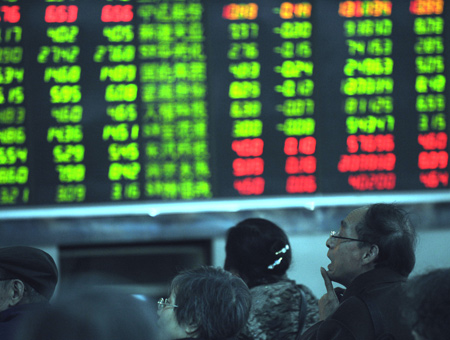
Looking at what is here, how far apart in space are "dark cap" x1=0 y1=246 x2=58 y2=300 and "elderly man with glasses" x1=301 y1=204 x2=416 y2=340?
598mm

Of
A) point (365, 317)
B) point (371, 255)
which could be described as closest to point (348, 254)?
point (371, 255)

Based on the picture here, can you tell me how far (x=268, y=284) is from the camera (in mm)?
1902

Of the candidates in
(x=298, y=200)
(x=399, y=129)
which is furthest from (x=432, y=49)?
(x=298, y=200)

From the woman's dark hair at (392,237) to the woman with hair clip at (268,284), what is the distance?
12.8 inches

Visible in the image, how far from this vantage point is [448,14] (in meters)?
3.40

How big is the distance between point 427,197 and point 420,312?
236cm

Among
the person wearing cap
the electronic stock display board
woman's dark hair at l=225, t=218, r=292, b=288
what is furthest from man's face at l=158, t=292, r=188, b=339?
the electronic stock display board

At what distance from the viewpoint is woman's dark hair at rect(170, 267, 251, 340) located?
134cm

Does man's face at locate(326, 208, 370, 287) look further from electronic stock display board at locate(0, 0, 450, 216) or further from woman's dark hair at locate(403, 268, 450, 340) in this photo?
electronic stock display board at locate(0, 0, 450, 216)

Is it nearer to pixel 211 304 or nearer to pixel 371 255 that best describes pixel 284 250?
pixel 371 255

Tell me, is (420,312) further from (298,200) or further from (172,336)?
(298,200)

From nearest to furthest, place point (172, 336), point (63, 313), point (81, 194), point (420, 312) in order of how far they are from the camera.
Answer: point (63, 313)
point (420, 312)
point (172, 336)
point (81, 194)

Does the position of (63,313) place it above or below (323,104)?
below

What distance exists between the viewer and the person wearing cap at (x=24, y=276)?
4.97 ft
